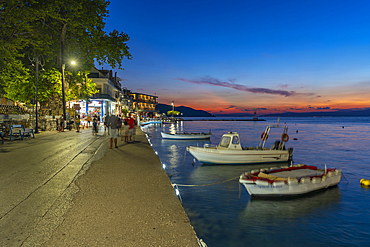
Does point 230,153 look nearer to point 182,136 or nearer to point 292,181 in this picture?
point 292,181

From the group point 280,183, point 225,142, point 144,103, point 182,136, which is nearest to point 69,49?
point 182,136

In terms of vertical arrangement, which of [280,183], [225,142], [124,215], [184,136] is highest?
[225,142]

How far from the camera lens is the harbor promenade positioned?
3934 mm

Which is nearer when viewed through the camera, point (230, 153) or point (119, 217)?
point (119, 217)

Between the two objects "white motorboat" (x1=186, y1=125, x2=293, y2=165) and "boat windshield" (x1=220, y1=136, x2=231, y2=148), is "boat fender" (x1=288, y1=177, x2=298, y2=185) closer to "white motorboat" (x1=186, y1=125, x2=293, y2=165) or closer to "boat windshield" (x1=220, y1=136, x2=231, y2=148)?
"white motorboat" (x1=186, y1=125, x2=293, y2=165)

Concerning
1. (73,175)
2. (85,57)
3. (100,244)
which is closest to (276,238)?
(100,244)

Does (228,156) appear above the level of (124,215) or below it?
below

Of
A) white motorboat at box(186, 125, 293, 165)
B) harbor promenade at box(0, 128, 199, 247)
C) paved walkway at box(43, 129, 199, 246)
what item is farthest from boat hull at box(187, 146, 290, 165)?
harbor promenade at box(0, 128, 199, 247)

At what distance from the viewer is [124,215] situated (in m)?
4.88

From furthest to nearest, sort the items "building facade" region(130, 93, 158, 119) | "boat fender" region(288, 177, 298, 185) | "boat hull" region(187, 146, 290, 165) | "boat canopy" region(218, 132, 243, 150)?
"building facade" region(130, 93, 158, 119)
"boat canopy" region(218, 132, 243, 150)
"boat hull" region(187, 146, 290, 165)
"boat fender" region(288, 177, 298, 185)

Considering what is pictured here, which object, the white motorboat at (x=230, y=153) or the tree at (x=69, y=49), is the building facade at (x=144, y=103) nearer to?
the tree at (x=69, y=49)

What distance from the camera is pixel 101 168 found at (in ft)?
30.1

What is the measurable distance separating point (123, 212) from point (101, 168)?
15.1 ft

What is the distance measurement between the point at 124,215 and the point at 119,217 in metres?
0.13
